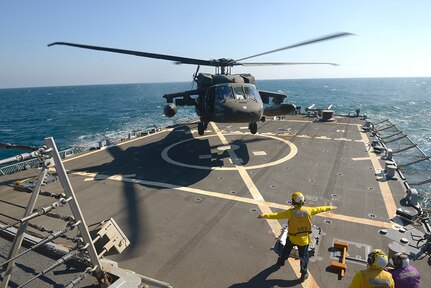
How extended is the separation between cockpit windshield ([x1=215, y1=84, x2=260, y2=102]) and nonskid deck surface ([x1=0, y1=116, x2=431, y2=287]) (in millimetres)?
3876

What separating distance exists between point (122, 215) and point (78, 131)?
4758cm

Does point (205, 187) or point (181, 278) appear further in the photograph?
point (205, 187)

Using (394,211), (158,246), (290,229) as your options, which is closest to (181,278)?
(158,246)

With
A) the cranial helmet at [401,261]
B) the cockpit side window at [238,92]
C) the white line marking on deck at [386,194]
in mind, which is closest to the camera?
the cranial helmet at [401,261]

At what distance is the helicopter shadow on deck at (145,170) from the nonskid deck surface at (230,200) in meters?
0.06

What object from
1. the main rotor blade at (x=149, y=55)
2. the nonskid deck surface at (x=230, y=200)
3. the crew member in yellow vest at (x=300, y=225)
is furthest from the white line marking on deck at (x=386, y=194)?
the main rotor blade at (x=149, y=55)

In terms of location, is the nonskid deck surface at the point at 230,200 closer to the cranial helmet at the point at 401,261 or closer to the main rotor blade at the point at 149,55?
the cranial helmet at the point at 401,261

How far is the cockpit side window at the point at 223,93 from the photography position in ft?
56.1

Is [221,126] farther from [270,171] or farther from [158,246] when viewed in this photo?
[158,246]

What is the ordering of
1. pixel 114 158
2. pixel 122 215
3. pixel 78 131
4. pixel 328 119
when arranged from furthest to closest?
pixel 78 131 → pixel 328 119 → pixel 114 158 → pixel 122 215

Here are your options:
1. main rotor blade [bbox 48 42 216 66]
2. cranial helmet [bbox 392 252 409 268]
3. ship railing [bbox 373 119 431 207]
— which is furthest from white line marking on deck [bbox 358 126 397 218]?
main rotor blade [bbox 48 42 216 66]

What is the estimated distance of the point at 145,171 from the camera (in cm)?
1617

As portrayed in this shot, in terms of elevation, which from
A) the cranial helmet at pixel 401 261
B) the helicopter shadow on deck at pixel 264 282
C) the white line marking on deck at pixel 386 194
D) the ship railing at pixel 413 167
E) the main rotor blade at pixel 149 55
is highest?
the main rotor blade at pixel 149 55

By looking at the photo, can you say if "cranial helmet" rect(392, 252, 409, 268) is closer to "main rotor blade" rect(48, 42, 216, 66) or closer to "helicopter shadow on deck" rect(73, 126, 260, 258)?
"helicopter shadow on deck" rect(73, 126, 260, 258)
